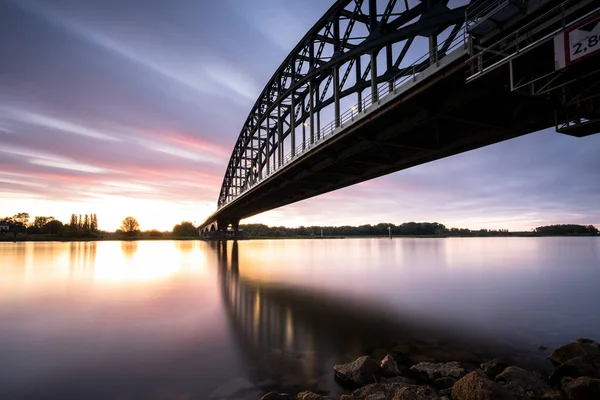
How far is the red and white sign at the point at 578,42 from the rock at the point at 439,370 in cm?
853

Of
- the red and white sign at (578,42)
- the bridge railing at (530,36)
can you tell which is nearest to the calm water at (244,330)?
the red and white sign at (578,42)

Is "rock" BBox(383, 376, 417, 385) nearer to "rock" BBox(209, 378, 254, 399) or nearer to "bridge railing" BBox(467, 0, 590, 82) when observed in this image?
"rock" BBox(209, 378, 254, 399)

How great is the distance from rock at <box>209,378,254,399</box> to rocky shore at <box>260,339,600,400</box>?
4.18 ft

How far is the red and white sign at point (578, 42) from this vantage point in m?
8.10

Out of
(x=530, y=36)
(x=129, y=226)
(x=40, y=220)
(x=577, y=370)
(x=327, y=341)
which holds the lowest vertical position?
(x=327, y=341)

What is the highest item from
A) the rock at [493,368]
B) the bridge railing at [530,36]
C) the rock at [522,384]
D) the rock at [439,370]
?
the bridge railing at [530,36]

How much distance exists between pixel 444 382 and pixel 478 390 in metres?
1.59

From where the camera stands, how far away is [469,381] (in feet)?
20.3

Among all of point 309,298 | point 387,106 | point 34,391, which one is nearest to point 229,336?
point 34,391

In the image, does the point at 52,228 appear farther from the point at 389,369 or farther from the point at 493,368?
the point at 493,368

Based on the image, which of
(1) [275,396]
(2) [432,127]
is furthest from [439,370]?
(2) [432,127]

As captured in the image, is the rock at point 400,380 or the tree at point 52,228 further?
the tree at point 52,228

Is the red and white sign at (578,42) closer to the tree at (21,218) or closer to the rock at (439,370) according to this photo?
the rock at (439,370)

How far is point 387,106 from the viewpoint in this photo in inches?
643
